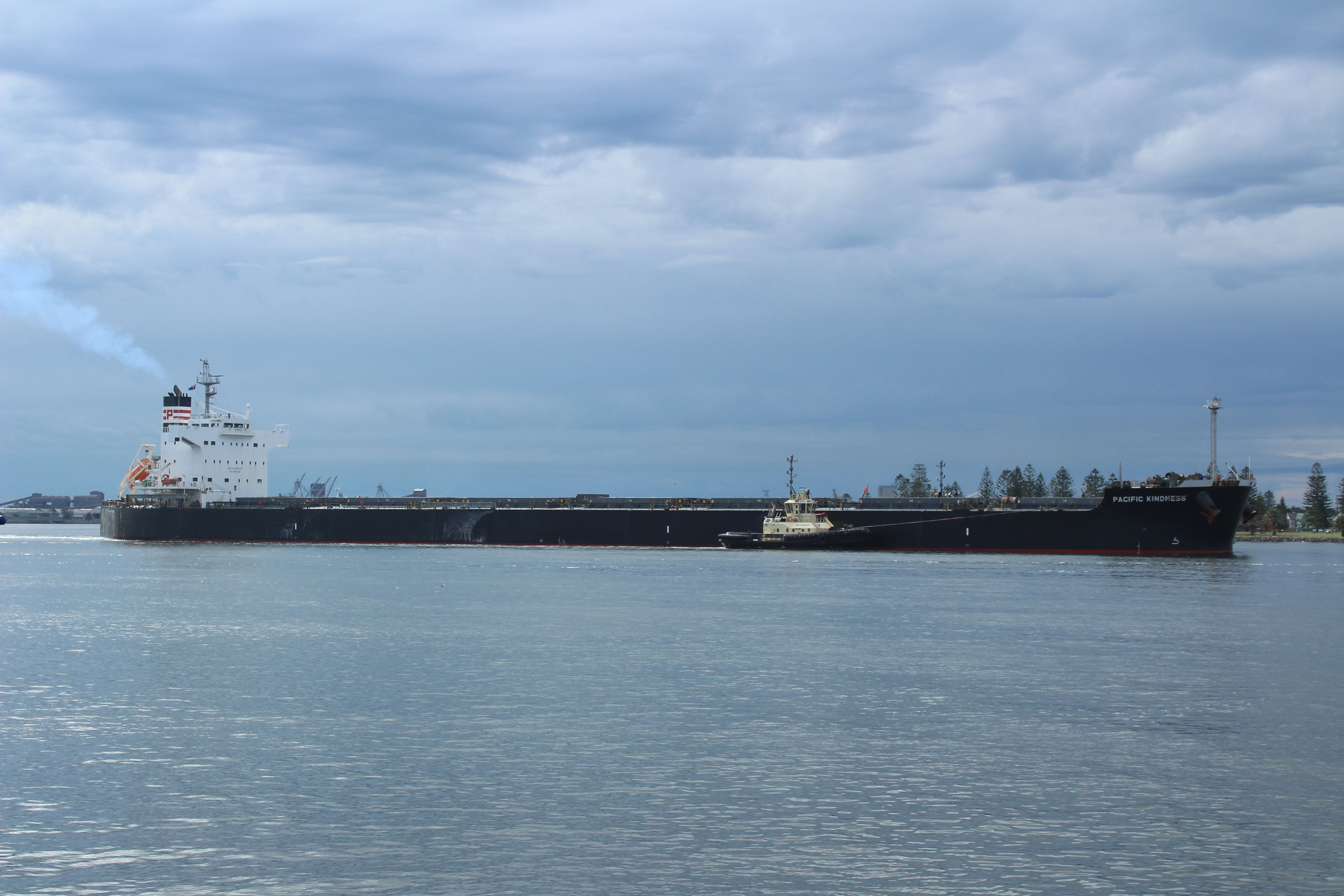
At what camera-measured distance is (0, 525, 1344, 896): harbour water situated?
37.9 feet

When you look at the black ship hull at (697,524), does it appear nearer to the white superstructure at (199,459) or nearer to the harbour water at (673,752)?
the white superstructure at (199,459)

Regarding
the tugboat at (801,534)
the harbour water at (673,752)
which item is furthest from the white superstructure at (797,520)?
the harbour water at (673,752)

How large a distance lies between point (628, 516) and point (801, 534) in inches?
486

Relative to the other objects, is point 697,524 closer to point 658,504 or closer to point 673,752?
point 658,504

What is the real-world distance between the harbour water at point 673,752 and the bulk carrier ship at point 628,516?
96.7 feet

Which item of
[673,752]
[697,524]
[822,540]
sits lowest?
[673,752]

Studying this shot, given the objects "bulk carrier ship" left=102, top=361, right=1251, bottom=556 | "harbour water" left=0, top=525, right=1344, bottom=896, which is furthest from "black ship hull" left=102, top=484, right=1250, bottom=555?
"harbour water" left=0, top=525, right=1344, bottom=896

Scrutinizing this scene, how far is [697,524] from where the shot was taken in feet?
259

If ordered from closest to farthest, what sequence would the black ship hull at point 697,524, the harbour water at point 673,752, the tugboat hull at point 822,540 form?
the harbour water at point 673,752, the black ship hull at point 697,524, the tugboat hull at point 822,540

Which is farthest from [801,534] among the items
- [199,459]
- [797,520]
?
[199,459]

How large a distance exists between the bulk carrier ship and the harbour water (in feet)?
96.7

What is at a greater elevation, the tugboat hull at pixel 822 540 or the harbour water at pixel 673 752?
the tugboat hull at pixel 822 540

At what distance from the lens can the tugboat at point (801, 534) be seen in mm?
73188

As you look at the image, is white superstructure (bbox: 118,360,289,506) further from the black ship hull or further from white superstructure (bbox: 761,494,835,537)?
white superstructure (bbox: 761,494,835,537)
